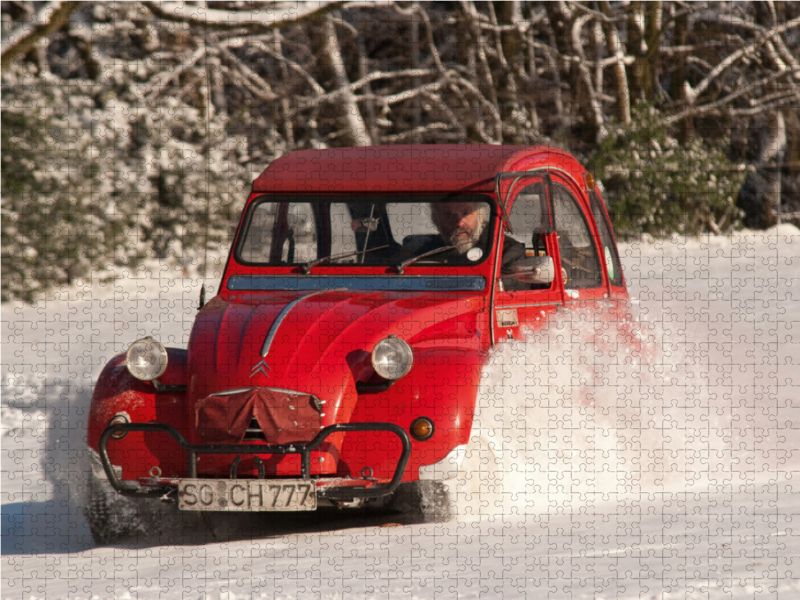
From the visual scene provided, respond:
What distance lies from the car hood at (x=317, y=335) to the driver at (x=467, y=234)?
33 cm

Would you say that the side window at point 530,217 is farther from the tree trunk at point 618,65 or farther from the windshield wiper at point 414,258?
the tree trunk at point 618,65

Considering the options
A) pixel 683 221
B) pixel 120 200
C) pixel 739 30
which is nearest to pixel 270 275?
pixel 120 200

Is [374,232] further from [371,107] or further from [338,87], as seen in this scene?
[338,87]

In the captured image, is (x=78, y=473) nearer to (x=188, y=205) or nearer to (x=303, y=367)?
(x=303, y=367)

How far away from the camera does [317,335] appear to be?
550cm

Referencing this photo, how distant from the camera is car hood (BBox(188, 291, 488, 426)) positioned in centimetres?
536

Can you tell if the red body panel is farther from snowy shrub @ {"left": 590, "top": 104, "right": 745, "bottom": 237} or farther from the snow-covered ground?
snowy shrub @ {"left": 590, "top": 104, "right": 745, "bottom": 237}

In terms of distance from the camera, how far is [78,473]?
19.7ft

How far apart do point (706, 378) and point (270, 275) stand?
2813 mm

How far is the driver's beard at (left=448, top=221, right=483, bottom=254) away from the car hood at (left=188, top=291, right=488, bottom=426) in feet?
1.18

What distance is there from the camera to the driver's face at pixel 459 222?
641 centimetres

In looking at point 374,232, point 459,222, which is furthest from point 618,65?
point 374,232

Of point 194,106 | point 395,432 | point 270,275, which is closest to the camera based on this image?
point 395,432

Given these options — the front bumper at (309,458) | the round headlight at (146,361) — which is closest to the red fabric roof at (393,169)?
the round headlight at (146,361)
